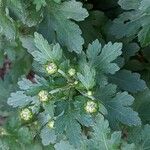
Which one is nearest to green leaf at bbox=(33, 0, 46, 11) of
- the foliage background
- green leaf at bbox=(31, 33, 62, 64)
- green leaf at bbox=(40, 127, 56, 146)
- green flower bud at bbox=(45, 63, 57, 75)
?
the foliage background

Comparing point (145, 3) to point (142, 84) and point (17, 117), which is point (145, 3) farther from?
point (17, 117)

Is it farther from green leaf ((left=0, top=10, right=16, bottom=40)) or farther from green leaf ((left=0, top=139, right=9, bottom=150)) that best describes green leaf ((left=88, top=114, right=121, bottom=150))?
green leaf ((left=0, top=139, right=9, bottom=150))

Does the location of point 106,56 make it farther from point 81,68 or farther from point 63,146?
point 63,146

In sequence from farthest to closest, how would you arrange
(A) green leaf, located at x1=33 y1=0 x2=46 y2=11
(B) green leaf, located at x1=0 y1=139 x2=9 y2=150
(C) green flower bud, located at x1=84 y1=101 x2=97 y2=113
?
(B) green leaf, located at x1=0 y1=139 x2=9 y2=150, (A) green leaf, located at x1=33 y1=0 x2=46 y2=11, (C) green flower bud, located at x1=84 y1=101 x2=97 y2=113

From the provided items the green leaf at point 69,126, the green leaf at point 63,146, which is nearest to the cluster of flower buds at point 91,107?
the green leaf at point 69,126

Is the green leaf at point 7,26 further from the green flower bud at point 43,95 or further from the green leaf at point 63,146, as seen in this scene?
the green leaf at point 63,146

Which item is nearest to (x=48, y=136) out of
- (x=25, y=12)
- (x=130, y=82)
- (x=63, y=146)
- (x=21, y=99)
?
(x=63, y=146)
